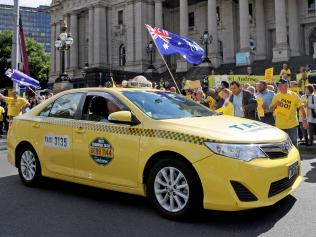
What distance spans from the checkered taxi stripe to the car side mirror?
10cm

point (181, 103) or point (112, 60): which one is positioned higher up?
point (112, 60)

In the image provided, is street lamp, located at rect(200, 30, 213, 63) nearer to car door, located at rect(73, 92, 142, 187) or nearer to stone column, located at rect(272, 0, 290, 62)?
stone column, located at rect(272, 0, 290, 62)

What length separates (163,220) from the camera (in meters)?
5.34

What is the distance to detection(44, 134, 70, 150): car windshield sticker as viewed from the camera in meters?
6.68

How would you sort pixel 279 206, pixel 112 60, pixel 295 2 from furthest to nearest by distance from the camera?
pixel 112 60
pixel 295 2
pixel 279 206

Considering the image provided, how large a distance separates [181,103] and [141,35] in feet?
143

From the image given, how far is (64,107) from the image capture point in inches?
278

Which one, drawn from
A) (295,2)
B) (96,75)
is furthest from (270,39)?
(96,75)

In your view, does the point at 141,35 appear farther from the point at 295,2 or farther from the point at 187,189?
the point at 187,189

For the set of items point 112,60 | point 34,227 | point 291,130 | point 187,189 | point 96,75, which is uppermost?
point 112,60

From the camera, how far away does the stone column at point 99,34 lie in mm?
53062

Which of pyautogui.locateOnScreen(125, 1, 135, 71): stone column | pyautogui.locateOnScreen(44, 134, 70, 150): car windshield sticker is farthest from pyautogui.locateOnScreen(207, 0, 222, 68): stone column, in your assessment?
pyautogui.locateOnScreen(44, 134, 70, 150): car windshield sticker

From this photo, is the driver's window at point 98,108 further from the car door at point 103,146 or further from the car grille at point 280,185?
the car grille at point 280,185

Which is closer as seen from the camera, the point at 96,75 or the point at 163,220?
the point at 163,220
